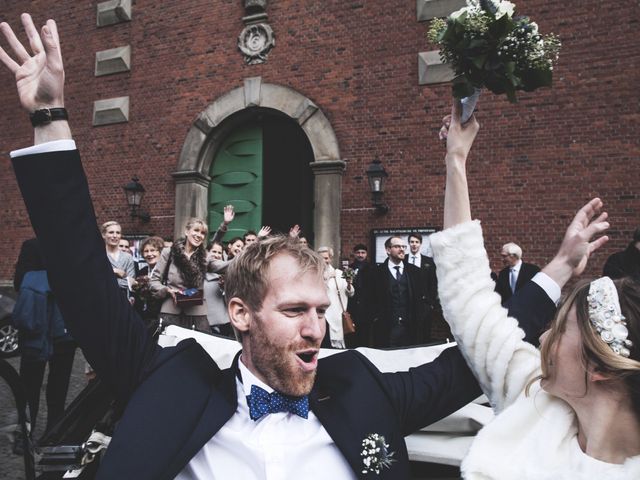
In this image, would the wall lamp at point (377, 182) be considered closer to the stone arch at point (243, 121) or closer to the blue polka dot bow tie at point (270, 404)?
the stone arch at point (243, 121)

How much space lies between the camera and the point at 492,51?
1.80 metres

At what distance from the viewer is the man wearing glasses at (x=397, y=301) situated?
21.3 ft

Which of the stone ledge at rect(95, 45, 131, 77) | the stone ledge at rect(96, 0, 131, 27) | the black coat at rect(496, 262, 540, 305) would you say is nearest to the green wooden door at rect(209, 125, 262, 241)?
the stone ledge at rect(95, 45, 131, 77)

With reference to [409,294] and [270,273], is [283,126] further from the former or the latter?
[270,273]

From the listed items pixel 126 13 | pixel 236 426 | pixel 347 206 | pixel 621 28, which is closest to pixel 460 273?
pixel 236 426

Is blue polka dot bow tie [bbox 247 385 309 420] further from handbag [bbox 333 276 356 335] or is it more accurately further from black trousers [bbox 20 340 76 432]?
handbag [bbox 333 276 356 335]

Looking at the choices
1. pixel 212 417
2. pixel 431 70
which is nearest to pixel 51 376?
pixel 212 417

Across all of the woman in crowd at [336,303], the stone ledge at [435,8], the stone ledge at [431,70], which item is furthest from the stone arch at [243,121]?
the stone ledge at [435,8]

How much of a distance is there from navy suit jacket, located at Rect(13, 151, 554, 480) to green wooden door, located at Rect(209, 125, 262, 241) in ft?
26.3

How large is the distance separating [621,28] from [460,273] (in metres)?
7.57

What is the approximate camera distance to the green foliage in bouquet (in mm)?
1781

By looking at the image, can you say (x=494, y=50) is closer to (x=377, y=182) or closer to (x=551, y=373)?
(x=551, y=373)

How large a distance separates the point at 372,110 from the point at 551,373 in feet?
24.9

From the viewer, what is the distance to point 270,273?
1.76m
